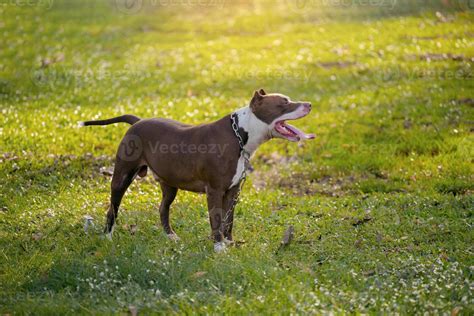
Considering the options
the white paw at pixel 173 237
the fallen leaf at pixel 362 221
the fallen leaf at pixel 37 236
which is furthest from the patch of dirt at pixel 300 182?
the fallen leaf at pixel 37 236

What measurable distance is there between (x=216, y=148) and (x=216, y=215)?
2.67 feet

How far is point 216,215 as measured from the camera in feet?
26.2

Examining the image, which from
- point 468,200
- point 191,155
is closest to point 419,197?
point 468,200

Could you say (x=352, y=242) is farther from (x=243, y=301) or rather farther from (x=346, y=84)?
(x=346, y=84)

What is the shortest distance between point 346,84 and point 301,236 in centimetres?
883

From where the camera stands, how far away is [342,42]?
2052 centimetres

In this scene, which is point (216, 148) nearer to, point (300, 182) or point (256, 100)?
point (256, 100)

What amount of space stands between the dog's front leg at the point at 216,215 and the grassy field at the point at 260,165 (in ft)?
0.75

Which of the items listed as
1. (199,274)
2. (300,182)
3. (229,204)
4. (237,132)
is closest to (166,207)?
(229,204)

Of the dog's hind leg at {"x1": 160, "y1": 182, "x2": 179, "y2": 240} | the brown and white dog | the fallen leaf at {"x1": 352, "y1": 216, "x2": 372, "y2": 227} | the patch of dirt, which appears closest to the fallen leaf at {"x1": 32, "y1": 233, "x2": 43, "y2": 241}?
the brown and white dog

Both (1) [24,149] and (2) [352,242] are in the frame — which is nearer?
(2) [352,242]

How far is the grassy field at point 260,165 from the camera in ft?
22.6

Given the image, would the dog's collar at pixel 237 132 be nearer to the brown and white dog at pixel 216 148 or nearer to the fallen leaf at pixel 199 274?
the brown and white dog at pixel 216 148

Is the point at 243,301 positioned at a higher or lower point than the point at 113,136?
higher
